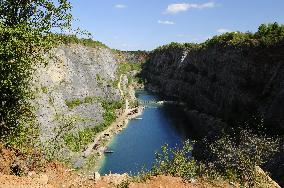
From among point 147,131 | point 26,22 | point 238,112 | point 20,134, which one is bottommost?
point 147,131

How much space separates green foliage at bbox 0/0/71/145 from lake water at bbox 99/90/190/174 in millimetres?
29005

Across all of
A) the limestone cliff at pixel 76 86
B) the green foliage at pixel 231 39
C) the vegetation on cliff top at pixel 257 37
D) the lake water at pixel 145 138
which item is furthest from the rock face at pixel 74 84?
the vegetation on cliff top at pixel 257 37

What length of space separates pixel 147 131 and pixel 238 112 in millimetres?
22620

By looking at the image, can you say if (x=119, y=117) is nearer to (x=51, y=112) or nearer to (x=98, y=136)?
(x=98, y=136)

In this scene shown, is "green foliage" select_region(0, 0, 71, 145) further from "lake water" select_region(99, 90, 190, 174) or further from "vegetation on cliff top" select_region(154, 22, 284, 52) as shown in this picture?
"vegetation on cliff top" select_region(154, 22, 284, 52)

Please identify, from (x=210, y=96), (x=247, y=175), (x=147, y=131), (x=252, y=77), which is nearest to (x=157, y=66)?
(x=210, y=96)

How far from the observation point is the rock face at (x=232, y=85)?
71375 millimetres

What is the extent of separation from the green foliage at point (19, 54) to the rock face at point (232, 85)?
147 ft

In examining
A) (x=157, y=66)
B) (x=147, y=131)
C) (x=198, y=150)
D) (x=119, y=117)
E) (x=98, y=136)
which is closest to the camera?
(x=198, y=150)

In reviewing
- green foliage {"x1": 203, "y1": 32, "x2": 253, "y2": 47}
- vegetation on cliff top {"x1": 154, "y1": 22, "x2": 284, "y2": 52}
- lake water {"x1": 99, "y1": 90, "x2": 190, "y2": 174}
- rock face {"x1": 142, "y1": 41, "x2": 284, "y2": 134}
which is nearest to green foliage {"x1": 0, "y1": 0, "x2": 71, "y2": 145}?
lake water {"x1": 99, "y1": 90, "x2": 190, "y2": 174}

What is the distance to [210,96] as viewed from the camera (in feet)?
352

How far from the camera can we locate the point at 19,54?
22625 mm

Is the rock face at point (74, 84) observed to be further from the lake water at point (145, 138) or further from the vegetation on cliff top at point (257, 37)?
the vegetation on cliff top at point (257, 37)

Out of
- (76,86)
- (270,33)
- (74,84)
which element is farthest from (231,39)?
(74,84)
